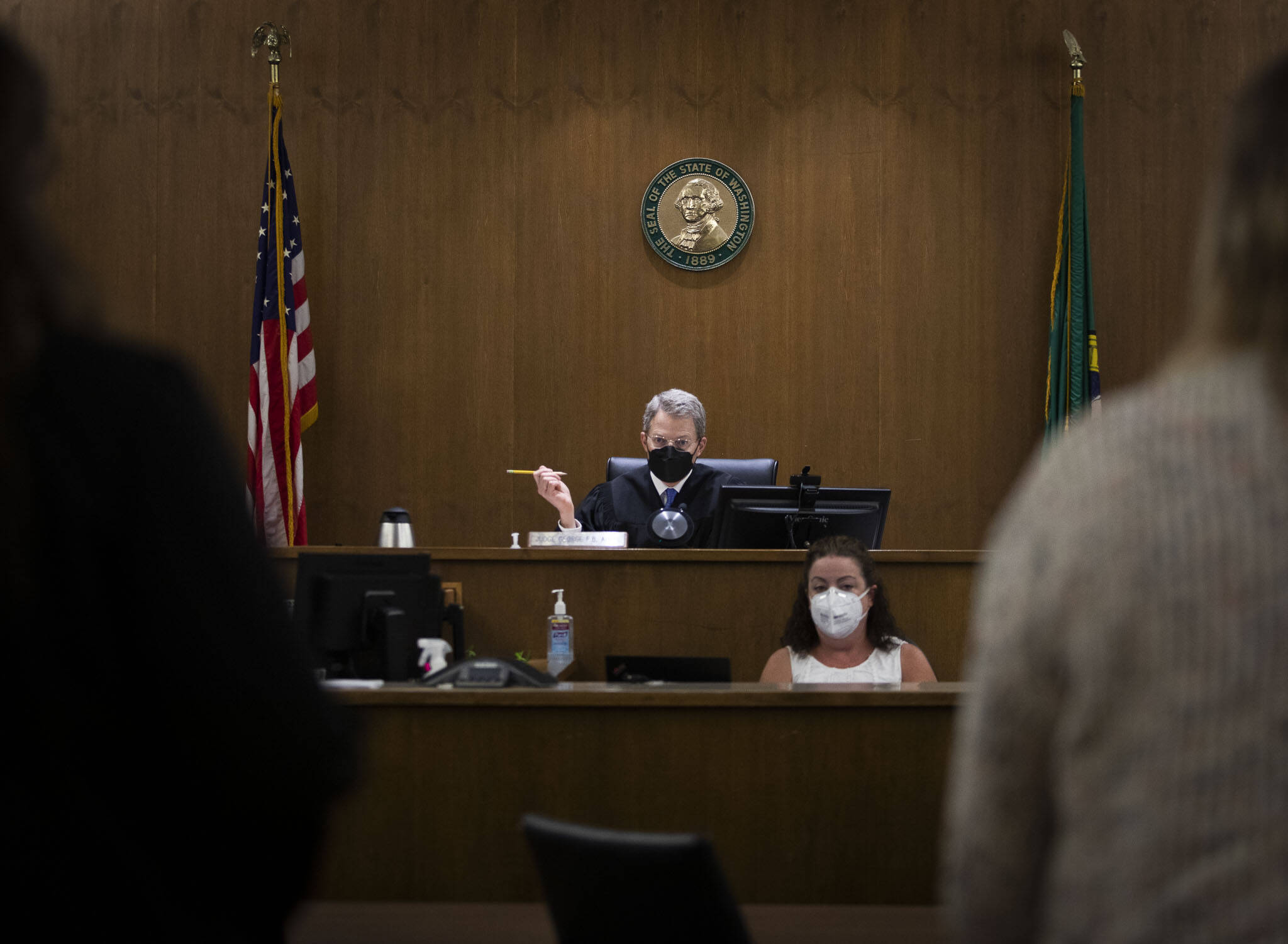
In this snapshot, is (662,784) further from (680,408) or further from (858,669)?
(680,408)

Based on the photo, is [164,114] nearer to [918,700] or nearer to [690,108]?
[690,108]

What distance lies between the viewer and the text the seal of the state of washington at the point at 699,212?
5.68m

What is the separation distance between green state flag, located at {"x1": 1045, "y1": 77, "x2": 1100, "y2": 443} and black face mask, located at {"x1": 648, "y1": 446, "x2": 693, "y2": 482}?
191 centimetres

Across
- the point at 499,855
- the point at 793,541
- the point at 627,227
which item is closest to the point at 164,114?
the point at 627,227

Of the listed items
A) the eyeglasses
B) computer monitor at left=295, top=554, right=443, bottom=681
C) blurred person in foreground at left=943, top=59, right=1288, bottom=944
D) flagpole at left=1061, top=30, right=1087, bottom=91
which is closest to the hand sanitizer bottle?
computer monitor at left=295, top=554, right=443, bottom=681

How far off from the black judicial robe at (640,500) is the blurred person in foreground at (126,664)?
3.64m

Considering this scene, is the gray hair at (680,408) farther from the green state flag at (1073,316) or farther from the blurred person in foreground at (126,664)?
the blurred person in foreground at (126,664)

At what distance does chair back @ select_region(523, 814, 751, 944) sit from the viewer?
1.35 m

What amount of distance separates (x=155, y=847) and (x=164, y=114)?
18.3ft

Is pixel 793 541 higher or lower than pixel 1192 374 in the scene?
lower

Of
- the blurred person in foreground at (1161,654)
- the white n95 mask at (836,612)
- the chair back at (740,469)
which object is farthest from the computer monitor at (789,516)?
the blurred person in foreground at (1161,654)

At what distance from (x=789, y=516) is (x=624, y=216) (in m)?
2.58

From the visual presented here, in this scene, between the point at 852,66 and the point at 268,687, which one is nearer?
the point at 268,687

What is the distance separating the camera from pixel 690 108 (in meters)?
5.70
